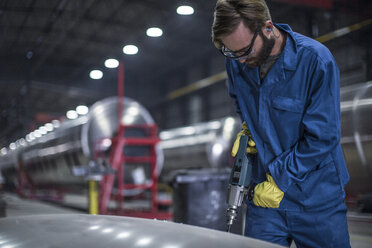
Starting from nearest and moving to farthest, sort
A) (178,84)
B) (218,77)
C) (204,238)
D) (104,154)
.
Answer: (204,238), (104,154), (218,77), (178,84)

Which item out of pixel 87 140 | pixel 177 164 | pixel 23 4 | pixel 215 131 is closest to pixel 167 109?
pixel 177 164

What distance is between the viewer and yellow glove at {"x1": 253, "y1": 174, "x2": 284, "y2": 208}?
1.30 metres

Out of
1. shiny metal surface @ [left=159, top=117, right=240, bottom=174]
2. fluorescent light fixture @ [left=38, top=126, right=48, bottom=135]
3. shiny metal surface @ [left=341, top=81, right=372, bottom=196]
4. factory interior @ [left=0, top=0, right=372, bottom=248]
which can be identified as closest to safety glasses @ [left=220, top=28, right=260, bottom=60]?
factory interior @ [left=0, top=0, right=372, bottom=248]

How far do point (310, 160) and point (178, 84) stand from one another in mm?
13898

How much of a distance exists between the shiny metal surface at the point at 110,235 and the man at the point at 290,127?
1.92 feet

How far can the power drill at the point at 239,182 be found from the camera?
143cm

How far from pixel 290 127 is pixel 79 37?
5.77 metres

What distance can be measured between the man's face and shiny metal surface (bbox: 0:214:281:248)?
700 mm

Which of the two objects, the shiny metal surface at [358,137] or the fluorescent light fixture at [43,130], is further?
the fluorescent light fixture at [43,130]

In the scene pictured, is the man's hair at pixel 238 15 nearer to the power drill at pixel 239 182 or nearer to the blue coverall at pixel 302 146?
the blue coverall at pixel 302 146

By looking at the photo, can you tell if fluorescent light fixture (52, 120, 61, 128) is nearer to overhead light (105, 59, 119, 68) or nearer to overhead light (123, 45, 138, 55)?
overhead light (123, 45, 138, 55)

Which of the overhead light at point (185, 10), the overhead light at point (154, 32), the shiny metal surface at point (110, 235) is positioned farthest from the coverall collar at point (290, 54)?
the overhead light at point (154, 32)

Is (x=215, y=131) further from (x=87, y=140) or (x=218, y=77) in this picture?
(x=218, y=77)

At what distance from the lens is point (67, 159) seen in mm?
7301
